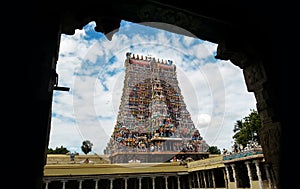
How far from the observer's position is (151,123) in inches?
1128

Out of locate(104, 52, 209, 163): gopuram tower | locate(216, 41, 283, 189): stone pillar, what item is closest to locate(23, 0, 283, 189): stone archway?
locate(216, 41, 283, 189): stone pillar

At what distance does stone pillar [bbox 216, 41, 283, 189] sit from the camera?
215 centimetres

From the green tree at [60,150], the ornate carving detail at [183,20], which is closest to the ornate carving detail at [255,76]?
the ornate carving detail at [183,20]

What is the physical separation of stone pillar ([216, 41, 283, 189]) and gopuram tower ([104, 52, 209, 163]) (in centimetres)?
2284

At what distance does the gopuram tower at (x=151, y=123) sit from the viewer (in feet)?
84.3

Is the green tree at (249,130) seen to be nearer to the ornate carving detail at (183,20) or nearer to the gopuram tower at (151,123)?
the gopuram tower at (151,123)

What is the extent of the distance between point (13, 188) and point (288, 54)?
2.75m

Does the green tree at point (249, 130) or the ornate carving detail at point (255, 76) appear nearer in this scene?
the ornate carving detail at point (255, 76)

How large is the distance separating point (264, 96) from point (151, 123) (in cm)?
2658

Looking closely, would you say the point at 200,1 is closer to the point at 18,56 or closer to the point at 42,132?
the point at 18,56

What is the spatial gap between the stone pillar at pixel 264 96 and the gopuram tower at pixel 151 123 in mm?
22839

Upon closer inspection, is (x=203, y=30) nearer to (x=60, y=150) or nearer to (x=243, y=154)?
(x=243, y=154)

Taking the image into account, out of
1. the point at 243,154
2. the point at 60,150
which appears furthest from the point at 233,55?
the point at 60,150

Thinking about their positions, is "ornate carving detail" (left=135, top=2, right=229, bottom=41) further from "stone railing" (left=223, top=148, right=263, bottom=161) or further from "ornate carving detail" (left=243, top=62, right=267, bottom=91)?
"stone railing" (left=223, top=148, right=263, bottom=161)
